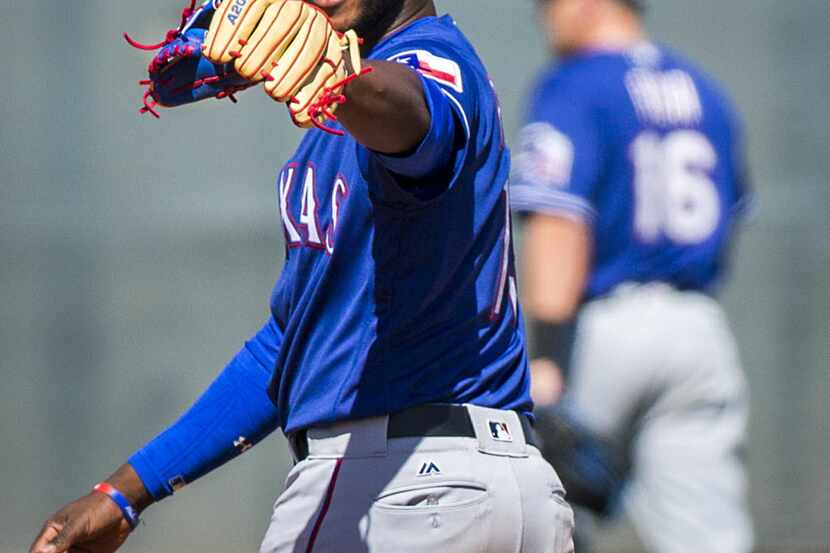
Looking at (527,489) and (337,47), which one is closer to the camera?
(337,47)

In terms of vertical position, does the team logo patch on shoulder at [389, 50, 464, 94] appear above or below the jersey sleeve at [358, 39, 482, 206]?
above

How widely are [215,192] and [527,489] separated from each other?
377 centimetres

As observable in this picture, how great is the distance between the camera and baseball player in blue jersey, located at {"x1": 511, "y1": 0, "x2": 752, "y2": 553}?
4074mm

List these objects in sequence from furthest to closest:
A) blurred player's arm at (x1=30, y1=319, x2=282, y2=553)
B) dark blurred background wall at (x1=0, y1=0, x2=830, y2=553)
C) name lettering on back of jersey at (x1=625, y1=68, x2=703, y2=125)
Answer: dark blurred background wall at (x1=0, y1=0, x2=830, y2=553), name lettering on back of jersey at (x1=625, y1=68, x2=703, y2=125), blurred player's arm at (x1=30, y1=319, x2=282, y2=553)

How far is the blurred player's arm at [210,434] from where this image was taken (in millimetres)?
2629

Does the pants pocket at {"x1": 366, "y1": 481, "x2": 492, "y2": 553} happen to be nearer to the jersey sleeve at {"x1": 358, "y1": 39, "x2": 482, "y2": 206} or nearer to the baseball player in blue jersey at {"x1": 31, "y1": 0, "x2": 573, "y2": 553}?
the baseball player in blue jersey at {"x1": 31, "y1": 0, "x2": 573, "y2": 553}

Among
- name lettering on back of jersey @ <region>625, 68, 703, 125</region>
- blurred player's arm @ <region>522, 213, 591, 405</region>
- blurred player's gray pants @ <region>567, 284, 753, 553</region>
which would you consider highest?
name lettering on back of jersey @ <region>625, 68, 703, 125</region>

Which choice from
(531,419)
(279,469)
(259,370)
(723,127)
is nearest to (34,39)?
(279,469)

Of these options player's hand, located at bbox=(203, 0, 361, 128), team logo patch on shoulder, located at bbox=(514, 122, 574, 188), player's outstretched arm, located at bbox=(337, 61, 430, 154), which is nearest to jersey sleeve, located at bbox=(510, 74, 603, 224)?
team logo patch on shoulder, located at bbox=(514, 122, 574, 188)

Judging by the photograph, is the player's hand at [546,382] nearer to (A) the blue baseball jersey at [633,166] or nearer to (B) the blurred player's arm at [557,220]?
(B) the blurred player's arm at [557,220]

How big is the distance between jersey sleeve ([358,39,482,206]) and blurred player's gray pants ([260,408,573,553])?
379mm

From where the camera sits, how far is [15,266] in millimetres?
5824

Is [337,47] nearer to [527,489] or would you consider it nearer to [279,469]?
[527,489]

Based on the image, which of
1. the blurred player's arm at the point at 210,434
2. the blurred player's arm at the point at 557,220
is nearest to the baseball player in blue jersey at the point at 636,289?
the blurred player's arm at the point at 557,220
